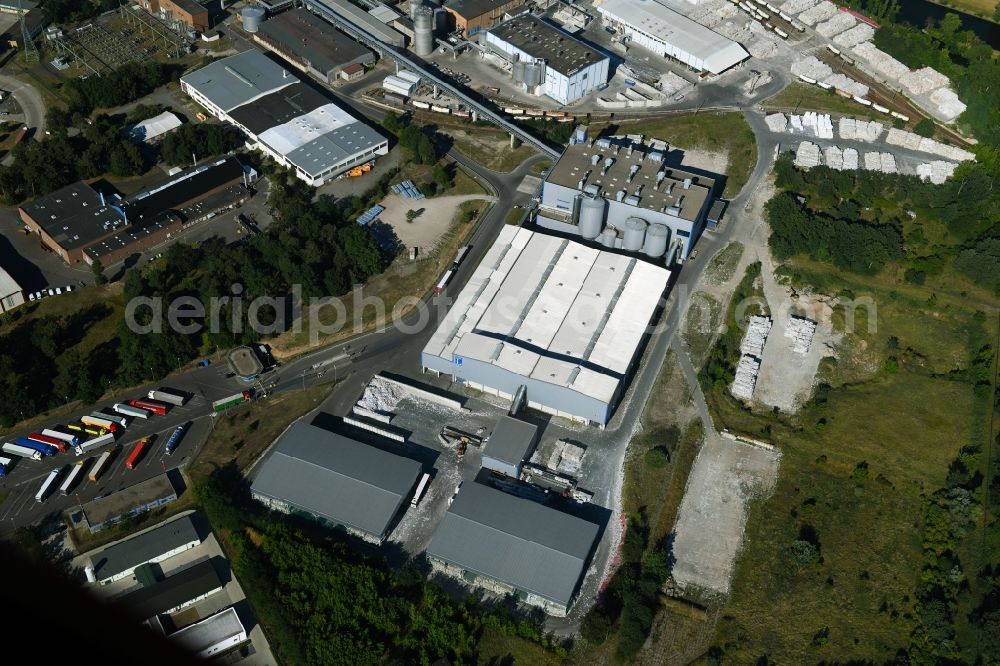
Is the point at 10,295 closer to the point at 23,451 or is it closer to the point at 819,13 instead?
the point at 23,451

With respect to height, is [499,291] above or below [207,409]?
above

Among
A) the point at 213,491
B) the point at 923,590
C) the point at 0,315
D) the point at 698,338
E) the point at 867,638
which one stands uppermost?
the point at 698,338

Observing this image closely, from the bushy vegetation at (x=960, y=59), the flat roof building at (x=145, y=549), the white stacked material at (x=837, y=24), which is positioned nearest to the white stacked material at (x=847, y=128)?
the bushy vegetation at (x=960, y=59)

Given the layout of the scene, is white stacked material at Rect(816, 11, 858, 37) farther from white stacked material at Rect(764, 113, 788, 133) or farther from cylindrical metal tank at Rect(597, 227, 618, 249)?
cylindrical metal tank at Rect(597, 227, 618, 249)

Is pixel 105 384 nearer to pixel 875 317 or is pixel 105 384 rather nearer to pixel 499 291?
pixel 499 291

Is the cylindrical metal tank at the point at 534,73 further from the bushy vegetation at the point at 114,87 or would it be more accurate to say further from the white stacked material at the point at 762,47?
the bushy vegetation at the point at 114,87

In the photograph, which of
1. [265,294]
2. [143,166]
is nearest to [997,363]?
[265,294]
